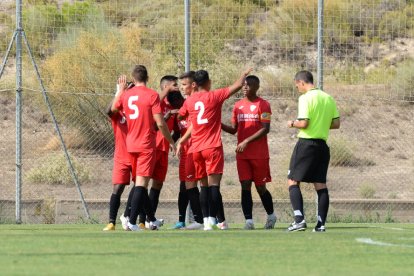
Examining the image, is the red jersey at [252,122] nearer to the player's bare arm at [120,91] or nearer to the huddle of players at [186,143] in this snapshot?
the huddle of players at [186,143]

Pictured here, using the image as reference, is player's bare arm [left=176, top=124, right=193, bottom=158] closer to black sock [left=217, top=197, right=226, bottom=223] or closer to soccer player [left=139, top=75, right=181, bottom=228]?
soccer player [left=139, top=75, right=181, bottom=228]

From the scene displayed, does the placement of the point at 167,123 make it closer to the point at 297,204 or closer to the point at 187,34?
the point at 297,204

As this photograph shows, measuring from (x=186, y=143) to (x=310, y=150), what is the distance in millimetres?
1921

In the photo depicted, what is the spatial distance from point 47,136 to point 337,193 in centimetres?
677

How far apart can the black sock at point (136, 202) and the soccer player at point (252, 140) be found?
161 centimetres

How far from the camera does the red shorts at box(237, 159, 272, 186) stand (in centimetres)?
1537

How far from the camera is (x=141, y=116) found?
46.8 ft

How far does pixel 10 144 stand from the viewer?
26125 millimetres

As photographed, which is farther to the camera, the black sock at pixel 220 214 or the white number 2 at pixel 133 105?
the black sock at pixel 220 214

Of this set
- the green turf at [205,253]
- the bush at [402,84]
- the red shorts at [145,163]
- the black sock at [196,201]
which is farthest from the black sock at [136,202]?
the bush at [402,84]

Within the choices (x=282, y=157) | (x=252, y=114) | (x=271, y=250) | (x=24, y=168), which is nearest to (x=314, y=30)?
(x=282, y=157)

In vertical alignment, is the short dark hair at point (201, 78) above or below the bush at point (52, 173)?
above

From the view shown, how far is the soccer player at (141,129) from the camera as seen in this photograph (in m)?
14.2

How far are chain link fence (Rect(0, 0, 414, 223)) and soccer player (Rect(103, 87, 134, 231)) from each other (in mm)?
3743
